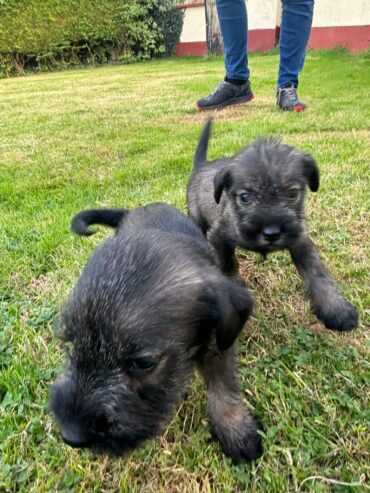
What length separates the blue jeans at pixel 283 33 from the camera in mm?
5863

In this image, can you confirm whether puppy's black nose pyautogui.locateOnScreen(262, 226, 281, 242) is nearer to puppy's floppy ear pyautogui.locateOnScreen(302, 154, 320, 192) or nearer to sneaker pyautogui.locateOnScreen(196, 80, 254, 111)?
puppy's floppy ear pyautogui.locateOnScreen(302, 154, 320, 192)

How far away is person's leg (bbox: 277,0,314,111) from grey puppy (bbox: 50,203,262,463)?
5077mm

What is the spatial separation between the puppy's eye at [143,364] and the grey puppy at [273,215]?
3.84ft

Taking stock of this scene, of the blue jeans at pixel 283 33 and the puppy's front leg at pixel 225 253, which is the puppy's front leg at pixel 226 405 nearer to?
the puppy's front leg at pixel 225 253

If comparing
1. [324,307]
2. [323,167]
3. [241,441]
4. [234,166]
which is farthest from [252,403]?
[323,167]

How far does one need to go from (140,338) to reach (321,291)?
136 centimetres

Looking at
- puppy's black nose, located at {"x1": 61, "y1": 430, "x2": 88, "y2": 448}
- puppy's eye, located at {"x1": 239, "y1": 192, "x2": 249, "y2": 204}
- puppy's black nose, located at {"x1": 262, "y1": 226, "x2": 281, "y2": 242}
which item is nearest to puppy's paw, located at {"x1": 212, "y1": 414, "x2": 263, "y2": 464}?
puppy's black nose, located at {"x1": 61, "y1": 430, "x2": 88, "y2": 448}

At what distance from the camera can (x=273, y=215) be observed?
2.51m

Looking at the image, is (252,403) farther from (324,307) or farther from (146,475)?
(324,307)

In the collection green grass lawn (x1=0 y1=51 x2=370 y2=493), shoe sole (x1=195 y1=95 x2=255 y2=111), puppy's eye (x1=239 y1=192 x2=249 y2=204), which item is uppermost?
puppy's eye (x1=239 y1=192 x2=249 y2=204)

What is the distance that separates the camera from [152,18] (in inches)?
915

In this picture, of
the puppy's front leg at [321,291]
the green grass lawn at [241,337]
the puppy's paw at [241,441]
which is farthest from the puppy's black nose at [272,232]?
the puppy's paw at [241,441]

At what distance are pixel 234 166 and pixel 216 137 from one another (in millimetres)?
3088

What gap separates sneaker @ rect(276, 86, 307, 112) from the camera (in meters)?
6.91
